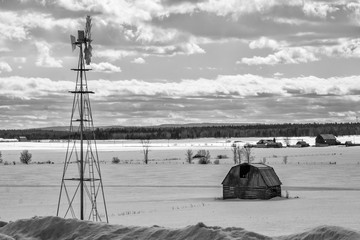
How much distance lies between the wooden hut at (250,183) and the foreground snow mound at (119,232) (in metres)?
30.6

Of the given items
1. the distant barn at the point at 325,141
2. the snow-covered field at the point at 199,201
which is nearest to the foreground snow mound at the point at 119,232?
the snow-covered field at the point at 199,201

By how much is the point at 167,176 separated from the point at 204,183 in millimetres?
10043

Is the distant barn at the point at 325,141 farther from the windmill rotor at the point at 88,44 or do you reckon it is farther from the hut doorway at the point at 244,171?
the windmill rotor at the point at 88,44

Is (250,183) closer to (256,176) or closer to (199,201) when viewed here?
(256,176)

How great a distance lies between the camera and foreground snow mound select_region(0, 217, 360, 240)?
7.80 meters

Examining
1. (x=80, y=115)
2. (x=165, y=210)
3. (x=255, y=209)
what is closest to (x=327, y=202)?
(x=255, y=209)

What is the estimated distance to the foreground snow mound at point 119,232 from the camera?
780 cm

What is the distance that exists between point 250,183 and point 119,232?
31.4 metres

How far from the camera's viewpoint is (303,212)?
95.0 ft

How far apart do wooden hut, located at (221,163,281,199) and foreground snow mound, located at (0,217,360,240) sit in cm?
3063

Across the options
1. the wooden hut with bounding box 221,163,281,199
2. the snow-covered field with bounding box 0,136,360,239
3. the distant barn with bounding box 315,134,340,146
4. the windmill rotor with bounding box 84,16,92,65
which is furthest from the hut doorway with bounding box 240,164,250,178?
the distant barn with bounding box 315,134,340,146

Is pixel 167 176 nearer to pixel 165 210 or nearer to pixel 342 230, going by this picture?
pixel 165 210

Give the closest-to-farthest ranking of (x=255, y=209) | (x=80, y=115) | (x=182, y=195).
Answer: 1. (x=80, y=115)
2. (x=255, y=209)
3. (x=182, y=195)

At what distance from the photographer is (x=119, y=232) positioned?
352 inches
